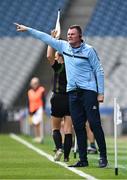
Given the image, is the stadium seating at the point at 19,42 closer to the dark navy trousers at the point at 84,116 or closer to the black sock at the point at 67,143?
the black sock at the point at 67,143

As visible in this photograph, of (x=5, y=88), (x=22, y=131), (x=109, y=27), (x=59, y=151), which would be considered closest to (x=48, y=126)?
(x=22, y=131)

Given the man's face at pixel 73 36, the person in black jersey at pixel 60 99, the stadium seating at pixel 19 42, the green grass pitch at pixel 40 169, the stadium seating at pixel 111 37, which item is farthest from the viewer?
the stadium seating at pixel 19 42

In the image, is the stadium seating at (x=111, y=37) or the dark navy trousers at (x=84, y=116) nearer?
the dark navy trousers at (x=84, y=116)

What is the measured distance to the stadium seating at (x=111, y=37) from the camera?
32625 mm

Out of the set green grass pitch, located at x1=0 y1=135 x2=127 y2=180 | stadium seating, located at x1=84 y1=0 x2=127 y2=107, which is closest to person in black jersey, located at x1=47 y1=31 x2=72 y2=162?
green grass pitch, located at x1=0 y1=135 x2=127 y2=180

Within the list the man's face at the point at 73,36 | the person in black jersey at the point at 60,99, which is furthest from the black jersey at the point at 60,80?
the man's face at the point at 73,36

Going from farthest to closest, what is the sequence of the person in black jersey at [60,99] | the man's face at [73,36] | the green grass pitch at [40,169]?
the person in black jersey at [60,99] < the man's face at [73,36] < the green grass pitch at [40,169]

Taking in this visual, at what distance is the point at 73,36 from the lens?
1005 cm

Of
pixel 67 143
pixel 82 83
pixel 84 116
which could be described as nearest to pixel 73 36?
pixel 82 83

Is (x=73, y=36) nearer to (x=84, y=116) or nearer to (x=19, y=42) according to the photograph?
(x=84, y=116)

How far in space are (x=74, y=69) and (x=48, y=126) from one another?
1581 centimetres

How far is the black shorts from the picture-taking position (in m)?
11.5

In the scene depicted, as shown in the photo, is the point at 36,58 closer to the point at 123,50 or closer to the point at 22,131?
the point at 123,50

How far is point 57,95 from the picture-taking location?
11602 mm
